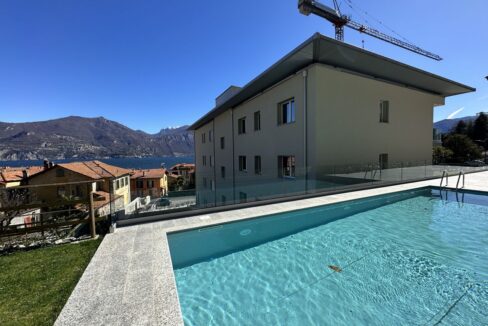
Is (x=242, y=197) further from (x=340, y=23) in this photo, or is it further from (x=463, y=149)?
(x=340, y=23)

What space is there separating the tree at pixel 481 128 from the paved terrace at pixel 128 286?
6406 centimetres

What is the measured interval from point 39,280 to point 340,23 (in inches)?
1755

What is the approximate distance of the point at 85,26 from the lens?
1070 centimetres

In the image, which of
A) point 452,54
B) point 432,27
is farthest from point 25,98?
point 452,54

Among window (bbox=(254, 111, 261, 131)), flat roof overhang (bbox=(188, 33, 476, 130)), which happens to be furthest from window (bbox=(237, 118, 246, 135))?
flat roof overhang (bbox=(188, 33, 476, 130))

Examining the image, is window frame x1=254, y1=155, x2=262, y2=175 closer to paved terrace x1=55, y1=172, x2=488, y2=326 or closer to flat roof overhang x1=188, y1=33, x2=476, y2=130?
flat roof overhang x1=188, y1=33, x2=476, y2=130

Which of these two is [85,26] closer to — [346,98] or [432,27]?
[346,98]

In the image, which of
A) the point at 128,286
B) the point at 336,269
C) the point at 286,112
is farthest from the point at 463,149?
the point at 128,286

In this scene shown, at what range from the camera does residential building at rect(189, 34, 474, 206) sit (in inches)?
325

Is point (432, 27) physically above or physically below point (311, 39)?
above

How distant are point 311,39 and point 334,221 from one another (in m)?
6.13

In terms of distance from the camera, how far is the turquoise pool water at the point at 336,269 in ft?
9.03

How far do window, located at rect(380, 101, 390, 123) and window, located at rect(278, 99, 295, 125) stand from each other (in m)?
5.14

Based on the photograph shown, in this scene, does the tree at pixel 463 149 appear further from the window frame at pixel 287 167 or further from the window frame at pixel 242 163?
the window frame at pixel 287 167
